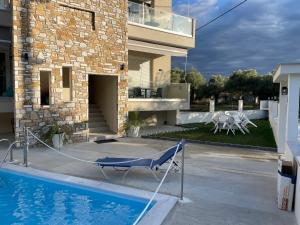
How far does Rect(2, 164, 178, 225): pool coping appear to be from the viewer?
17.6ft

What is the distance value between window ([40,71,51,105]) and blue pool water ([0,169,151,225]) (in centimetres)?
583

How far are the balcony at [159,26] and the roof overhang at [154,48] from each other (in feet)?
0.81

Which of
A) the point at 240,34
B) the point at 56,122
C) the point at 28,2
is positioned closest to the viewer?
the point at 28,2

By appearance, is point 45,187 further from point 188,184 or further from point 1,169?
point 188,184

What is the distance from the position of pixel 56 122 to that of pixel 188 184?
7.40 metres

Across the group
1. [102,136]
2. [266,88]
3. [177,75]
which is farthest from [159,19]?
[177,75]

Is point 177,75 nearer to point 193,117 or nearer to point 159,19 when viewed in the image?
point 193,117

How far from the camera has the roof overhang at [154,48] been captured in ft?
54.5

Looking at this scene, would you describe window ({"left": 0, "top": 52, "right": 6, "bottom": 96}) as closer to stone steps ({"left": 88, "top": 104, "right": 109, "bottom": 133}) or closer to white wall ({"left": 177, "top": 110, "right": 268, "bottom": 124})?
stone steps ({"left": 88, "top": 104, "right": 109, "bottom": 133})

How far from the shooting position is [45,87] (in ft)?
45.9

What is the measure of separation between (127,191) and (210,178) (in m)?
2.34

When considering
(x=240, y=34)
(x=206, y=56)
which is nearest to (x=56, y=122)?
(x=240, y=34)

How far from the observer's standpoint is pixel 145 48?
17312 millimetres

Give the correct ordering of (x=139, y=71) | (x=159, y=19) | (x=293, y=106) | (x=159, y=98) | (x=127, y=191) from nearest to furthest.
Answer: (x=127, y=191), (x=293, y=106), (x=159, y=19), (x=159, y=98), (x=139, y=71)
